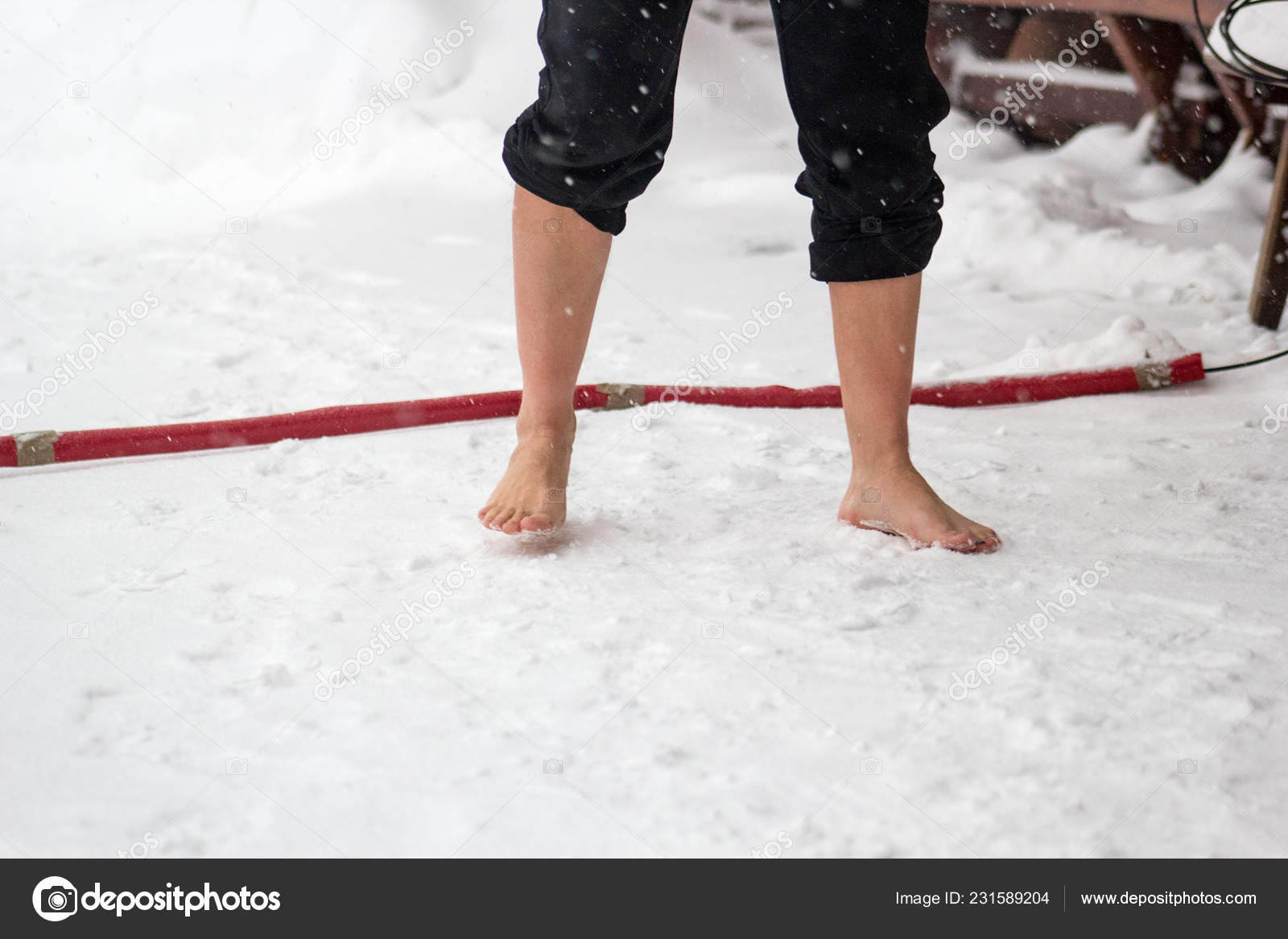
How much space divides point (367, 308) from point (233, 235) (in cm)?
78

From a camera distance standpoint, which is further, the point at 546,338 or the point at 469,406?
the point at 469,406

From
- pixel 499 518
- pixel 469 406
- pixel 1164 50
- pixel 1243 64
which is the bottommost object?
pixel 469 406

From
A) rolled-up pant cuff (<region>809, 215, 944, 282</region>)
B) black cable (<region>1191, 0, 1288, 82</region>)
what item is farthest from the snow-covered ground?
black cable (<region>1191, 0, 1288, 82</region>)

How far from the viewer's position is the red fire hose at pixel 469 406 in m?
1.56

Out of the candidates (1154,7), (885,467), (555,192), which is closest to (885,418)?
(885,467)

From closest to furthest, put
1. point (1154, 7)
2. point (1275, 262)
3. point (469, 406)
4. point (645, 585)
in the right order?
point (645, 585), point (469, 406), point (1275, 262), point (1154, 7)

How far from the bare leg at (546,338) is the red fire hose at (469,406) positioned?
368 mm

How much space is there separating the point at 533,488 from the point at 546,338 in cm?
18

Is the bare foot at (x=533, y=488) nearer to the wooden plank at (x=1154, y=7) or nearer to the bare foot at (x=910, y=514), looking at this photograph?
the bare foot at (x=910, y=514)

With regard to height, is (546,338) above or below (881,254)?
below

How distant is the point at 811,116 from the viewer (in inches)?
49.3
